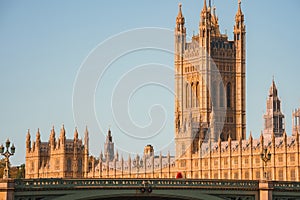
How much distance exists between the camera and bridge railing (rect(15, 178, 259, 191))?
53156 mm

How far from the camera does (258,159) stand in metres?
116

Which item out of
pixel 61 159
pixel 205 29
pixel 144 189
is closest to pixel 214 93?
pixel 205 29

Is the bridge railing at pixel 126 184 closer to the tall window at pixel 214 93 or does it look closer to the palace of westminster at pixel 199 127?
the palace of westminster at pixel 199 127

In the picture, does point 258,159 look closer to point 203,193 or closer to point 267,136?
point 267,136

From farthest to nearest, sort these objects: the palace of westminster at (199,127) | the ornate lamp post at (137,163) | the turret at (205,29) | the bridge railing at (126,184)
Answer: the turret at (205,29) → the ornate lamp post at (137,163) → the palace of westminster at (199,127) → the bridge railing at (126,184)

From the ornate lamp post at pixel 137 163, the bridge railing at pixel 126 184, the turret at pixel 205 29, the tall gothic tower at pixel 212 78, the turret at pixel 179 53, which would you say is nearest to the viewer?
the bridge railing at pixel 126 184

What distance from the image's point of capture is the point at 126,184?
5619 centimetres

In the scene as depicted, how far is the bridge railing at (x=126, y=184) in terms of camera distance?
174ft

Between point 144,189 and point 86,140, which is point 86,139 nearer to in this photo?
point 86,140

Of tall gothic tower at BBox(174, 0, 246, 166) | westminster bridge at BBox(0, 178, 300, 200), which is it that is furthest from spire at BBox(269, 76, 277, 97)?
westminster bridge at BBox(0, 178, 300, 200)

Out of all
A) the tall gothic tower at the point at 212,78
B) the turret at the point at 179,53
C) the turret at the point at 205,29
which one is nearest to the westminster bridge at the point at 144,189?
the tall gothic tower at the point at 212,78

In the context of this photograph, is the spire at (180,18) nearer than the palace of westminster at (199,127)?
No

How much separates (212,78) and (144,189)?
96.6m

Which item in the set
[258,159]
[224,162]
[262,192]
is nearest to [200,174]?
[224,162]
